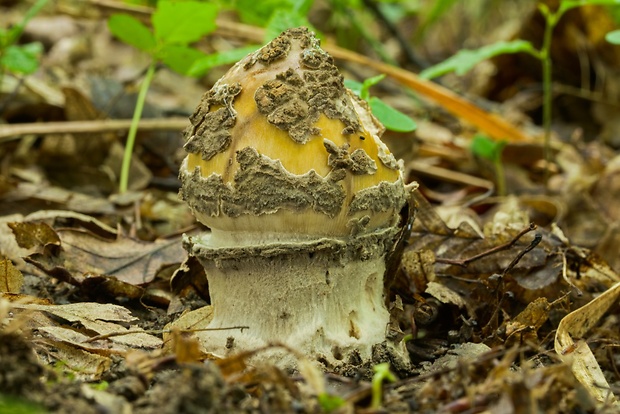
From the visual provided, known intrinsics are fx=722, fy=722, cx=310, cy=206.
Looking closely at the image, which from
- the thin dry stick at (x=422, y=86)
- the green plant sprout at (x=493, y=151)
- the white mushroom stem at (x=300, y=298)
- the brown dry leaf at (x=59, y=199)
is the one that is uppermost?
the thin dry stick at (x=422, y=86)

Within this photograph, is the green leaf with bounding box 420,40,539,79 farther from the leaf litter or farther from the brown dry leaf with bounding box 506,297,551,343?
the brown dry leaf with bounding box 506,297,551,343

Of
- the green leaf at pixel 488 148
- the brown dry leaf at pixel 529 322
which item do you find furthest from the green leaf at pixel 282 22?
the brown dry leaf at pixel 529 322

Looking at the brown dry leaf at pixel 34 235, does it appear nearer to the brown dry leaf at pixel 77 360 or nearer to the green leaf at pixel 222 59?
the brown dry leaf at pixel 77 360

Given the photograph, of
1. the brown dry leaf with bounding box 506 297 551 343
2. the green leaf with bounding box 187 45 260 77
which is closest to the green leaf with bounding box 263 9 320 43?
the green leaf with bounding box 187 45 260 77

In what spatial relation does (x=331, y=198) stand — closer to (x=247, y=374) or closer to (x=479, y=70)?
(x=247, y=374)

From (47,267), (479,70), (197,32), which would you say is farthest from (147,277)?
(479,70)

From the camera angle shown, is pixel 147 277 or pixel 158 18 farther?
pixel 158 18
